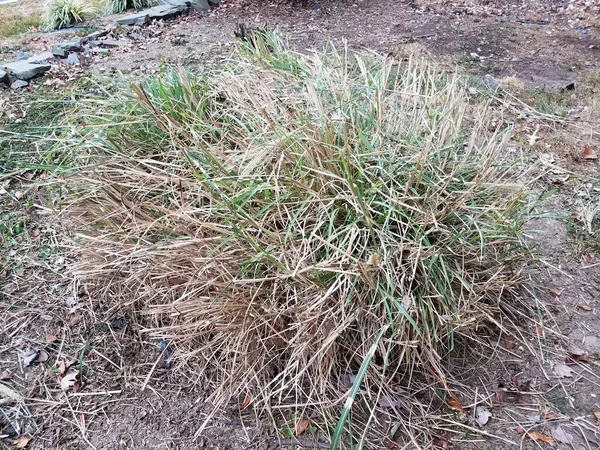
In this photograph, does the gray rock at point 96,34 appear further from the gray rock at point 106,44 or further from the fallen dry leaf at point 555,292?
the fallen dry leaf at point 555,292

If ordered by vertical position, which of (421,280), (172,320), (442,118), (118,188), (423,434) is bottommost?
(423,434)

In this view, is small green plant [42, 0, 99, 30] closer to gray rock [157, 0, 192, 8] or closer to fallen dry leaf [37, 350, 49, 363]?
gray rock [157, 0, 192, 8]

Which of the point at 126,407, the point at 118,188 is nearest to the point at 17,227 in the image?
the point at 118,188

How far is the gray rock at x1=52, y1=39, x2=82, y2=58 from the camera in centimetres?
489

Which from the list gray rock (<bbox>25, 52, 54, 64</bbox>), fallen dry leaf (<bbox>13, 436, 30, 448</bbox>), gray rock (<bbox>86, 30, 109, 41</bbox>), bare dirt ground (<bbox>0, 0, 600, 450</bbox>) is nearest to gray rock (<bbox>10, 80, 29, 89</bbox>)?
bare dirt ground (<bbox>0, 0, 600, 450</bbox>)

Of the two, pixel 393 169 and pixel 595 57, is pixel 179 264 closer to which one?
pixel 393 169

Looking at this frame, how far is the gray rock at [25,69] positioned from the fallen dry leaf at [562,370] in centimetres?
474

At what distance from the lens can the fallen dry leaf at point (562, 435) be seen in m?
1.80

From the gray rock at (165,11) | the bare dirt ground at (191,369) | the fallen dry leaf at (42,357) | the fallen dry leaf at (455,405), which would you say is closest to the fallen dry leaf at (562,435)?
the bare dirt ground at (191,369)

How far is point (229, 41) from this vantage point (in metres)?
5.27

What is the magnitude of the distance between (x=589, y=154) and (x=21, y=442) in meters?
3.77

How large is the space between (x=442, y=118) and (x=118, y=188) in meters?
1.63

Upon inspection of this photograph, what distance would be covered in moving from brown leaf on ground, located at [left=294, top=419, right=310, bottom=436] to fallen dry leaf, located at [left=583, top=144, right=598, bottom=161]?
281 cm

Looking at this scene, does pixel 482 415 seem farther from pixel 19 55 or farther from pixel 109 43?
pixel 19 55
